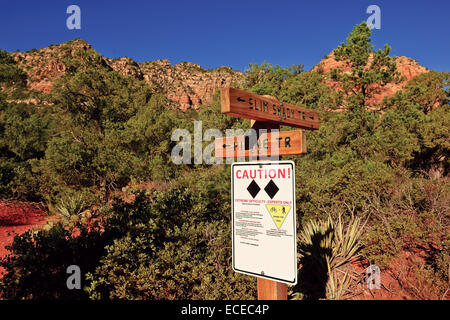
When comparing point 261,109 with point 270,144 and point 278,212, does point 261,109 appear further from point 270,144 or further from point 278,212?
point 278,212

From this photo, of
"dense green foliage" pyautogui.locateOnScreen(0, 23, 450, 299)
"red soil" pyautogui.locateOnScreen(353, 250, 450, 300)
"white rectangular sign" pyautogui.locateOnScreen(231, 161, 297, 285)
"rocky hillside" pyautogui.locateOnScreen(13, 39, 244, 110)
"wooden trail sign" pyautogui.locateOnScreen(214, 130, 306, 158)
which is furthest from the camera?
"rocky hillside" pyautogui.locateOnScreen(13, 39, 244, 110)

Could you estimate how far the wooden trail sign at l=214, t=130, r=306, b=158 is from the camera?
7.62ft

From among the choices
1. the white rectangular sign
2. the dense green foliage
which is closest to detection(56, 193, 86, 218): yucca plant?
the dense green foliage

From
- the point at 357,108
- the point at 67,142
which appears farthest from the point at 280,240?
the point at 357,108

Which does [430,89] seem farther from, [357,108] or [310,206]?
[310,206]

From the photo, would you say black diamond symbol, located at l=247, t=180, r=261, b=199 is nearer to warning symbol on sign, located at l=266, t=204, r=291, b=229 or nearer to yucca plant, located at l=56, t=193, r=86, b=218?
warning symbol on sign, located at l=266, t=204, r=291, b=229

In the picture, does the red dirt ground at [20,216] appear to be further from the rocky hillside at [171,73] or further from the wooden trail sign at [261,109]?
the rocky hillside at [171,73]

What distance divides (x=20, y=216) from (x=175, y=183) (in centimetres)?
598

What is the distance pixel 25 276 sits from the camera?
3156 mm

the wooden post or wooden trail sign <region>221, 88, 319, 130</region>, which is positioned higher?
wooden trail sign <region>221, 88, 319, 130</region>

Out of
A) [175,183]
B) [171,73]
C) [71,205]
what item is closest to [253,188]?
[175,183]

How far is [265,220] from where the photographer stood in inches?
80.5

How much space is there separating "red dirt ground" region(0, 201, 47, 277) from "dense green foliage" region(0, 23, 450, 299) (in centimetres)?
52
